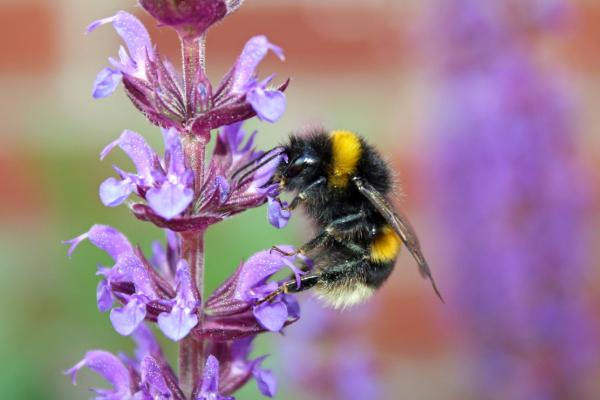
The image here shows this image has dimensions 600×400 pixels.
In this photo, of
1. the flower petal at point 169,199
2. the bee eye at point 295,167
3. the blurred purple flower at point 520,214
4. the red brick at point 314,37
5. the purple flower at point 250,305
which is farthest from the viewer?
the red brick at point 314,37

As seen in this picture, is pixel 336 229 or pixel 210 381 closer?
pixel 210 381

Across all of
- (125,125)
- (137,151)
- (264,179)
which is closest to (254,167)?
(264,179)

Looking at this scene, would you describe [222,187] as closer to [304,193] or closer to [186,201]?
[186,201]

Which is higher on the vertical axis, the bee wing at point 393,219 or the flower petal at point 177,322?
the flower petal at point 177,322

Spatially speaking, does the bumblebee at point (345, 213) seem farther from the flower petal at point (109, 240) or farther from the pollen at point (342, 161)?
the flower petal at point (109, 240)

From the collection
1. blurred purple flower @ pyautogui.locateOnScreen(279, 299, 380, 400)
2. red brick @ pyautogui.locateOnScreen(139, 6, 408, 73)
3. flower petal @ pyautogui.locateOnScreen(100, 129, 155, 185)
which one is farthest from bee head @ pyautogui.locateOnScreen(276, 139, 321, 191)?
red brick @ pyautogui.locateOnScreen(139, 6, 408, 73)

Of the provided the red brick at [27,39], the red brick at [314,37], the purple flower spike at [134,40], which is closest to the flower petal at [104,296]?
the purple flower spike at [134,40]

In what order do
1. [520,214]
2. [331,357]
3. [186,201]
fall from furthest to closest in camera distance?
1. [520,214]
2. [331,357]
3. [186,201]
